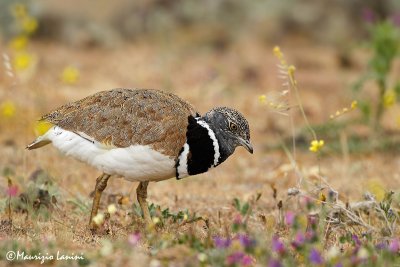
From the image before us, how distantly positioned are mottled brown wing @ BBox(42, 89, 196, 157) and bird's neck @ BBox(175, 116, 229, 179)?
0.05 meters

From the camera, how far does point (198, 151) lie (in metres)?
5.59

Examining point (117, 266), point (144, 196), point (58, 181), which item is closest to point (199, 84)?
point (58, 181)

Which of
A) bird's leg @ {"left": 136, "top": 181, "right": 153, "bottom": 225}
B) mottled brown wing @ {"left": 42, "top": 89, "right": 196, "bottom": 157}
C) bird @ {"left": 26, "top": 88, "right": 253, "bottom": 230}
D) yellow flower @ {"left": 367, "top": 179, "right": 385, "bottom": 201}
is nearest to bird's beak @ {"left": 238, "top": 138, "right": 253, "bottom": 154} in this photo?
bird @ {"left": 26, "top": 88, "right": 253, "bottom": 230}

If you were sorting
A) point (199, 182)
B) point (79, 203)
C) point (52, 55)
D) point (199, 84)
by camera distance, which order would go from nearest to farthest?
point (79, 203)
point (199, 182)
point (199, 84)
point (52, 55)

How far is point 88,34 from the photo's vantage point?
16.8 metres

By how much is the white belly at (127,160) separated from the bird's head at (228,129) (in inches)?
17.1

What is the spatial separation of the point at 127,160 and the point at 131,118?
0.36 metres

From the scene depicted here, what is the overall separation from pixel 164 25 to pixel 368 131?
6.78 meters

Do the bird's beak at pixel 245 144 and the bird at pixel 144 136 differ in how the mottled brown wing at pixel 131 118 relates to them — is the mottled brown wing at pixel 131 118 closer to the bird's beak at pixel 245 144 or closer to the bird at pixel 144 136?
the bird at pixel 144 136

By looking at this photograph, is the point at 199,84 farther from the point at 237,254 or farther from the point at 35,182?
the point at 237,254

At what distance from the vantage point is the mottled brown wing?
5.55 meters

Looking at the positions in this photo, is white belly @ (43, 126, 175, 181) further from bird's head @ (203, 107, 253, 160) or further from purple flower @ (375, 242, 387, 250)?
purple flower @ (375, 242, 387, 250)

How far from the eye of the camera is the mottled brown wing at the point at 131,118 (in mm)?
5547

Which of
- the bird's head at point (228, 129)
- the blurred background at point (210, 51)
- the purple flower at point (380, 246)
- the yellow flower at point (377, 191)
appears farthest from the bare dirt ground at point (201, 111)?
the purple flower at point (380, 246)
